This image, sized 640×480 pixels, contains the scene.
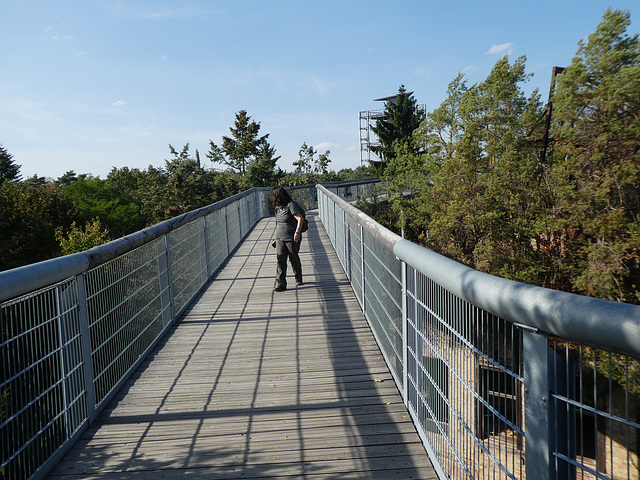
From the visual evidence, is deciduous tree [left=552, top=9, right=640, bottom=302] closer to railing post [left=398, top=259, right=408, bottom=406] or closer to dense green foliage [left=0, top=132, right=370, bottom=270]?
dense green foliage [left=0, top=132, right=370, bottom=270]

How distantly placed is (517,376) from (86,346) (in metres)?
2.88

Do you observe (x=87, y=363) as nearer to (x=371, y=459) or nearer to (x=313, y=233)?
(x=371, y=459)

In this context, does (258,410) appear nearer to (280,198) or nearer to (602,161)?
(280,198)

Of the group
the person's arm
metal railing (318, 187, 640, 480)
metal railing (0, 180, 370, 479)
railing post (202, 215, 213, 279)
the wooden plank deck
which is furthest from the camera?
railing post (202, 215, 213, 279)

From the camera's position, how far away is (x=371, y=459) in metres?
3.06

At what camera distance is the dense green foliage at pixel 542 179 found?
29.7 metres

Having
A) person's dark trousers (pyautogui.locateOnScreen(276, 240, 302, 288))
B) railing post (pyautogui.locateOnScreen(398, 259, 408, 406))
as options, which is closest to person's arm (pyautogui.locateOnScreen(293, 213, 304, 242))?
person's dark trousers (pyautogui.locateOnScreen(276, 240, 302, 288))

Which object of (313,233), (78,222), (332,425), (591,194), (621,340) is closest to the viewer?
(621,340)

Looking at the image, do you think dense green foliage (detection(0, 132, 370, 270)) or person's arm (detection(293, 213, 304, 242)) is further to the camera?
dense green foliage (detection(0, 132, 370, 270))

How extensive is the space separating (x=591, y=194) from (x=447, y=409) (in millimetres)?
32918

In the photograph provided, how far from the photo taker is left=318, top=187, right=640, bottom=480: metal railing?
4.34 feet

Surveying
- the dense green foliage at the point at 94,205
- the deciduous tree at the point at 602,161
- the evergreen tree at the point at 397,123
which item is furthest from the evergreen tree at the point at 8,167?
the deciduous tree at the point at 602,161

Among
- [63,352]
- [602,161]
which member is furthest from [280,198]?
[602,161]

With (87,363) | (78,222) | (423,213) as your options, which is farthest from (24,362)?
(423,213)
